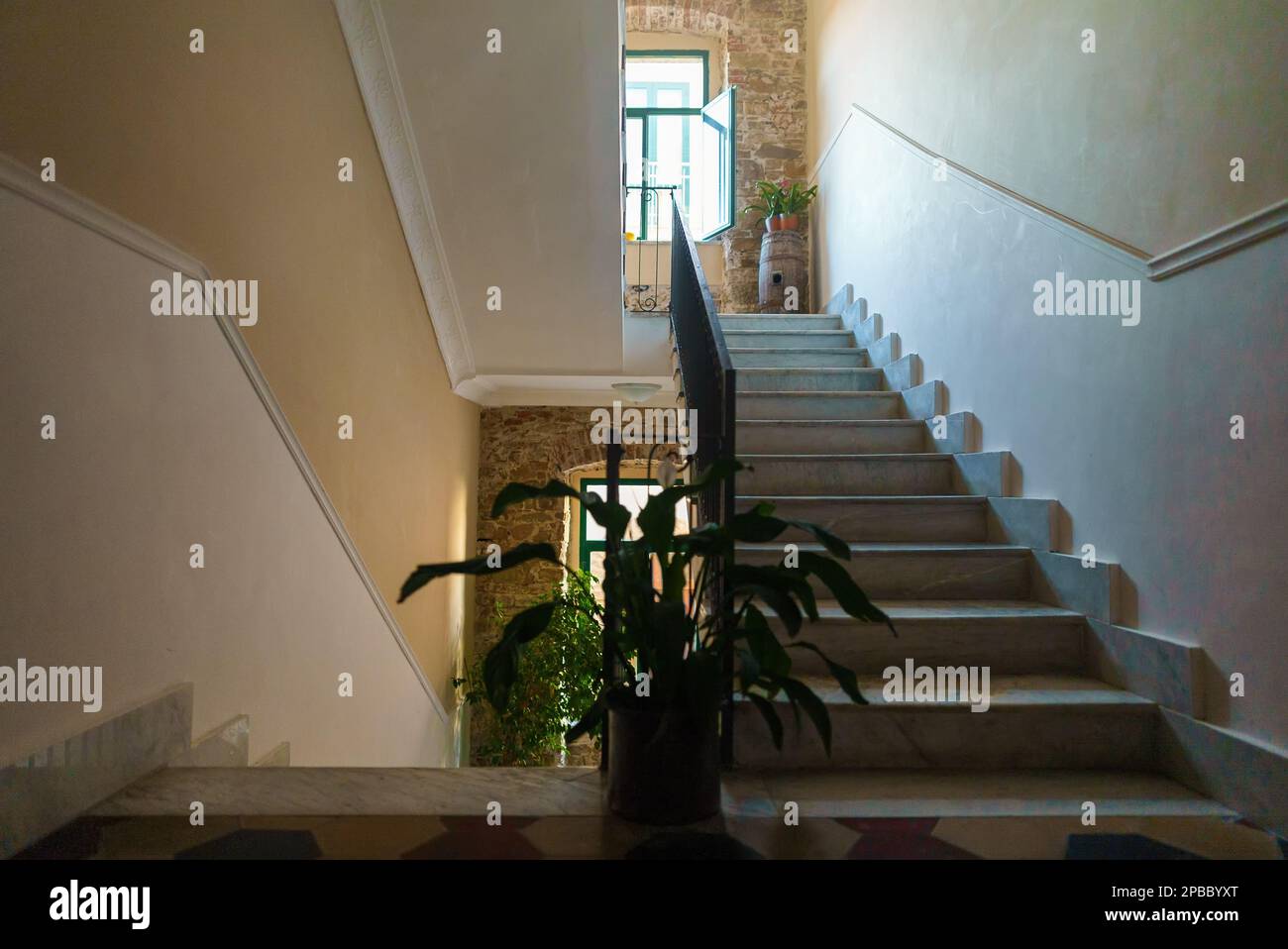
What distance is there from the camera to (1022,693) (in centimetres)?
233

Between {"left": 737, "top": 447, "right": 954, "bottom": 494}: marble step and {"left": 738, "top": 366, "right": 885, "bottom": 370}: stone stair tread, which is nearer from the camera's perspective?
{"left": 737, "top": 447, "right": 954, "bottom": 494}: marble step

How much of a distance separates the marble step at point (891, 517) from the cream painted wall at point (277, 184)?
171 centimetres

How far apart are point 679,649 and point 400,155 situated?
3.33 m

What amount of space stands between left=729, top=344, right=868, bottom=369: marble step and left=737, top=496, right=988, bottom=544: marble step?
165 cm

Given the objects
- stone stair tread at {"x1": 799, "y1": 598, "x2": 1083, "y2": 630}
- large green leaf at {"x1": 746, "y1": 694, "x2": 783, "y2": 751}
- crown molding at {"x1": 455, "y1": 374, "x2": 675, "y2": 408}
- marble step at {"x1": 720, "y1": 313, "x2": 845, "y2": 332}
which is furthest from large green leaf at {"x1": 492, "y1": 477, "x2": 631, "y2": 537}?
crown molding at {"x1": 455, "y1": 374, "x2": 675, "y2": 408}

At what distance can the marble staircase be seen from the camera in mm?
2221

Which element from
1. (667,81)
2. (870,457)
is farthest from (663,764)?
Answer: (667,81)

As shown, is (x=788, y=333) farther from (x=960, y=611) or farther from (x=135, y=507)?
(x=135, y=507)

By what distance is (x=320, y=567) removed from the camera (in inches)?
121

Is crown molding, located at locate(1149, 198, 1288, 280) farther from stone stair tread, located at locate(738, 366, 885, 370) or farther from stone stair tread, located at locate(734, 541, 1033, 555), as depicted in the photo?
stone stair tread, located at locate(738, 366, 885, 370)

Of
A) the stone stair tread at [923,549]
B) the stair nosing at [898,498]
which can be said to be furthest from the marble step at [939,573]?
the stair nosing at [898,498]

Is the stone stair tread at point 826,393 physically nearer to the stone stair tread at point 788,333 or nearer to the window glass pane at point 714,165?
the stone stair tread at point 788,333

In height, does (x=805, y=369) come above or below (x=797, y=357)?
below

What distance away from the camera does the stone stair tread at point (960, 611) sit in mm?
2578
